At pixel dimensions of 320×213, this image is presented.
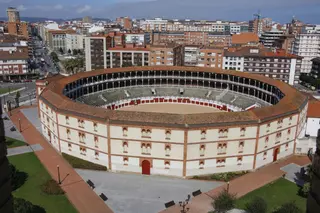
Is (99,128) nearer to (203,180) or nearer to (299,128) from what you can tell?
(203,180)

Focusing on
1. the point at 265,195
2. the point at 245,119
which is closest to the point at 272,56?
the point at 245,119

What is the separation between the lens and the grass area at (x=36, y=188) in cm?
4186

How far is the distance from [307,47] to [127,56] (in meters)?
85.3

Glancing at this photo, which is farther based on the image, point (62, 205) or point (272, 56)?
point (272, 56)

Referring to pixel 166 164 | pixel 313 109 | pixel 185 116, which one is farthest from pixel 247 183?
pixel 313 109

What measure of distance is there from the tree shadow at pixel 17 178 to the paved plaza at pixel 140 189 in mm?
8274

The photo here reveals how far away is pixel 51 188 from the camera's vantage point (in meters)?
A: 44.8

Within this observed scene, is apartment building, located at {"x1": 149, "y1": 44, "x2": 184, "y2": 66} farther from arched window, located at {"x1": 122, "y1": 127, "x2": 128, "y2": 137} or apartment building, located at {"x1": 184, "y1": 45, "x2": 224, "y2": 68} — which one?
arched window, located at {"x1": 122, "y1": 127, "x2": 128, "y2": 137}

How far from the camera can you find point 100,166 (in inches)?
2079

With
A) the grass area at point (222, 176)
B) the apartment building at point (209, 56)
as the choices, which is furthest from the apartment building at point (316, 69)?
the grass area at point (222, 176)

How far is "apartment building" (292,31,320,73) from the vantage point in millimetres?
148750

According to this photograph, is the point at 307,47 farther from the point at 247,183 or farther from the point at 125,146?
the point at 125,146

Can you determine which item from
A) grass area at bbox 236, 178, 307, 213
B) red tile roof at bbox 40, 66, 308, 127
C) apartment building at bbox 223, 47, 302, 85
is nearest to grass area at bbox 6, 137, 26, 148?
red tile roof at bbox 40, 66, 308, 127

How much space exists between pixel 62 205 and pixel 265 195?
92.6 ft
